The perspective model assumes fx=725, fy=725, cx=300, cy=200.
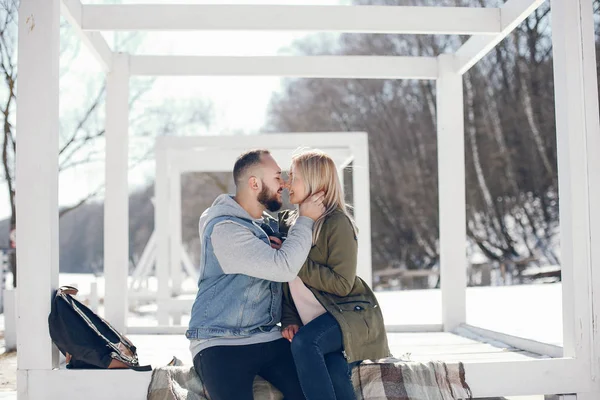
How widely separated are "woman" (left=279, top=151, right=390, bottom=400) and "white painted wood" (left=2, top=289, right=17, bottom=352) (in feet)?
17.5

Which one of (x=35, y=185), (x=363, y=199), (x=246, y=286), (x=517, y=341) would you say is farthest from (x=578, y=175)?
(x=363, y=199)

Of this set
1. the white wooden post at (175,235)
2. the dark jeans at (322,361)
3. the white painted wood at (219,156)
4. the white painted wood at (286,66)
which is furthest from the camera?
the white wooden post at (175,235)

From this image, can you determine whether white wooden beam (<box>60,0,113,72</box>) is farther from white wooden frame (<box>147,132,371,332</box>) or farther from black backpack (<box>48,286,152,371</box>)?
white wooden frame (<box>147,132,371,332</box>)

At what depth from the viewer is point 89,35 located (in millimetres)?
5785

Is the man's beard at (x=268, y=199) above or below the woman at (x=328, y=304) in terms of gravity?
above

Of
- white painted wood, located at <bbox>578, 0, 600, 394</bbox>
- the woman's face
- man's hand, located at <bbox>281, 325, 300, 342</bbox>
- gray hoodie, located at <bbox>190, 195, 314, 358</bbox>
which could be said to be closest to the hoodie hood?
gray hoodie, located at <bbox>190, 195, 314, 358</bbox>

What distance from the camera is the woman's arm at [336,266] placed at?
3.72 m

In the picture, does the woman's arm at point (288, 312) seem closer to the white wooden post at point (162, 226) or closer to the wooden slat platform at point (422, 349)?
the wooden slat platform at point (422, 349)

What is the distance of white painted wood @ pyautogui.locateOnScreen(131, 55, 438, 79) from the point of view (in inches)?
273

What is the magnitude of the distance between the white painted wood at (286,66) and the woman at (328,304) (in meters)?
3.25

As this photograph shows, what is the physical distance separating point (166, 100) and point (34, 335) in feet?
65.2

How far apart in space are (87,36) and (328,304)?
10.6ft

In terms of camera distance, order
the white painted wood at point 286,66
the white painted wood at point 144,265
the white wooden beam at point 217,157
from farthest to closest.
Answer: the white painted wood at point 144,265 < the white wooden beam at point 217,157 < the white painted wood at point 286,66

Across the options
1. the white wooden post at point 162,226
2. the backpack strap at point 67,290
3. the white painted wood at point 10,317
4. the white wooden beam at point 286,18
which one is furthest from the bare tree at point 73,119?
the backpack strap at point 67,290
